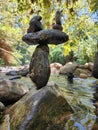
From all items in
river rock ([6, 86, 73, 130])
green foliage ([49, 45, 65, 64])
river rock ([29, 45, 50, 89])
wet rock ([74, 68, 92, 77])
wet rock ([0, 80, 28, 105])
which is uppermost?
river rock ([29, 45, 50, 89])

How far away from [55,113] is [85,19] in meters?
4.89

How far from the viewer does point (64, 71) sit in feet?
66.2

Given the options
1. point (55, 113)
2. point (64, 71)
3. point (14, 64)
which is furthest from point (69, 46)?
point (14, 64)

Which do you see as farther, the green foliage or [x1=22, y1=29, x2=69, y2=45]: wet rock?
the green foliage

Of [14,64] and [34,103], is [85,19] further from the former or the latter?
Result: [14,64]

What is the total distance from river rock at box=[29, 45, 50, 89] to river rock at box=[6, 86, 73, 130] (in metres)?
0.56

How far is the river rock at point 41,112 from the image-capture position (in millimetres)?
4969

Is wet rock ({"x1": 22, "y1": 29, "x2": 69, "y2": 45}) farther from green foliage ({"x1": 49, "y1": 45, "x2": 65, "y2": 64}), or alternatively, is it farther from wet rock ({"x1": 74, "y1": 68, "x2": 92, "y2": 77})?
green foliage ({"x1": 49, "y1": 45, "x2": 65, "y2": 64})

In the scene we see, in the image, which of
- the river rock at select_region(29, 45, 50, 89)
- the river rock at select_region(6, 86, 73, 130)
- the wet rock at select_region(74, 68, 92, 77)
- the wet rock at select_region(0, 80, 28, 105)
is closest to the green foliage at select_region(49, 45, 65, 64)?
the wet rock at select_region(74, 68, 92, 77)

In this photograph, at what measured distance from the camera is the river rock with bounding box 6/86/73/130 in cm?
497

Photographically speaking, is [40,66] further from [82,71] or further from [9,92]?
[82,71]

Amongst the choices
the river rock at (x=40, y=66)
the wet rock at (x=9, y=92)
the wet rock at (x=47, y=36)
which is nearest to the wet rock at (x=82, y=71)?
the wet rock at (x=9, y=92)

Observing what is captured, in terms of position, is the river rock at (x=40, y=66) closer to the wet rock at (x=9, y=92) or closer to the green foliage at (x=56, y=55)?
the wet rock at (x=9, y=92)

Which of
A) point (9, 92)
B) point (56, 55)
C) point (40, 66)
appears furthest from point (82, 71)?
point (56, 55)
